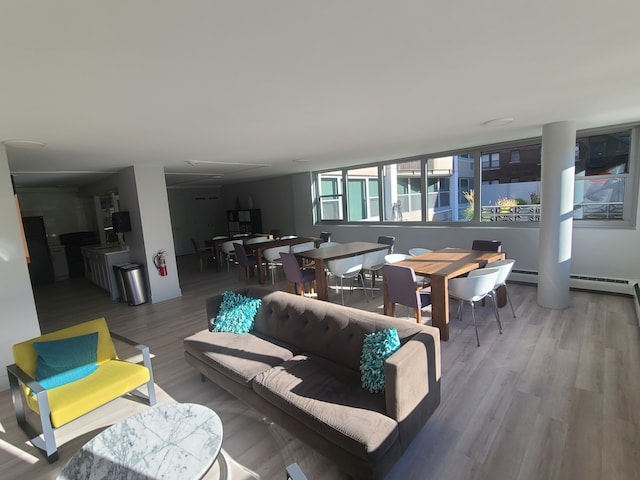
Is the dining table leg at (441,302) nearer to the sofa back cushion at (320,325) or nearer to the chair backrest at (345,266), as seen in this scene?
the sofa back cushion at (320,325)

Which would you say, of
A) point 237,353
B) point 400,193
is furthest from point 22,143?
point 400,193

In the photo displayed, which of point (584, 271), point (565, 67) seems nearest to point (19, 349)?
point (565, 67)

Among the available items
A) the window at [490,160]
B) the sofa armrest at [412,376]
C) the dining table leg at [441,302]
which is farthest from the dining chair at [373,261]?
the sofa armrest at [412,376]

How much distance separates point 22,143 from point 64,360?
2.34 meters

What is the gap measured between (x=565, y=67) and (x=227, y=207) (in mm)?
11319

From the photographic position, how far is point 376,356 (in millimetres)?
2092

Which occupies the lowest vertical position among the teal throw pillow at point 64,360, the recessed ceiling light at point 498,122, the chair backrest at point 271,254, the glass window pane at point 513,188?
the teal throw pillow at point 64,360

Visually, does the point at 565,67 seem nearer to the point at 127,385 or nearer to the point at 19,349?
the point at 127,385

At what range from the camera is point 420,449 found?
2.11 meters

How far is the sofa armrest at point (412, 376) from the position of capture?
1.85 metres

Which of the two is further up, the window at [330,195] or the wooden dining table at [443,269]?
the window at [330,195]

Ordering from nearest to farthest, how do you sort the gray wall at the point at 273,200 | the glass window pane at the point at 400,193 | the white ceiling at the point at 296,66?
the white ceiling at the point at 296,66
the glass window pane at the point at 400,193
the gray wall at the point at 273,200

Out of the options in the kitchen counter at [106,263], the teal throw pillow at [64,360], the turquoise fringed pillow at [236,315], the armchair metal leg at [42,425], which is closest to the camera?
the armchair metal leg at [42,425]

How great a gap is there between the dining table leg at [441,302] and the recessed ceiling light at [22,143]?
453 centimetres
